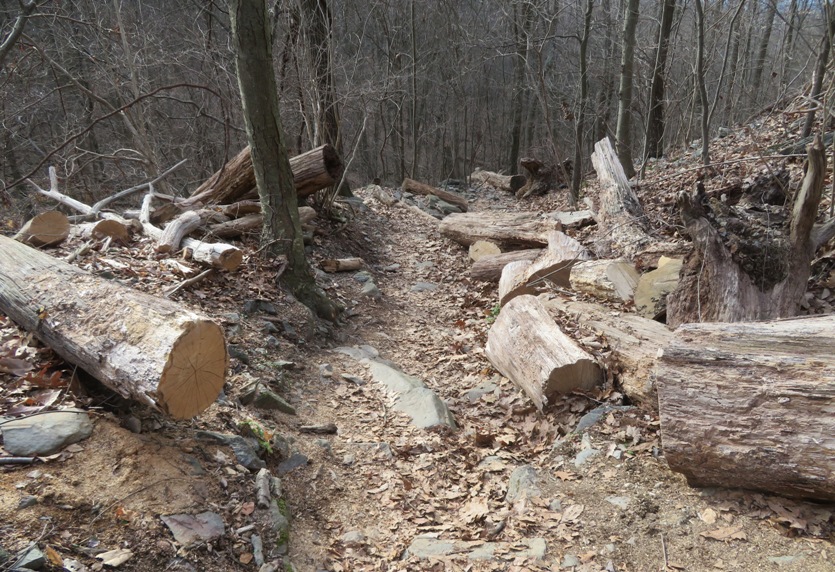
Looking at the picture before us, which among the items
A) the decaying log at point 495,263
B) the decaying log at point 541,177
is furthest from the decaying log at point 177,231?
the decaying log at point 541,177

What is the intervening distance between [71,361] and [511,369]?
134 inches

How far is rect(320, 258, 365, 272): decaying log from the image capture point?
23.7 ft

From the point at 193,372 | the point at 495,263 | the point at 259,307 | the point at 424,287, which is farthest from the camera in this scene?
the point at 424,287

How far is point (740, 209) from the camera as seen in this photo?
4.52 meters

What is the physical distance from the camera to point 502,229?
871 cm

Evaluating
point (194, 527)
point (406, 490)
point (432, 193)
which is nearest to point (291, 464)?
point (406, 490)

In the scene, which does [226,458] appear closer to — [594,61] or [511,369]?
[511,369]

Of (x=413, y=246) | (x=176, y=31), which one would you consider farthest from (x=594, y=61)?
(x=176, y=31)

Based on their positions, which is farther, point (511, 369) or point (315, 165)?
point (315, 165)

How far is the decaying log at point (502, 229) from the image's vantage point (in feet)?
26.8

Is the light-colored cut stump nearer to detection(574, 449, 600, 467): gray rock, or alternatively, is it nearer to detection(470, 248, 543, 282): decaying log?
detection(470, 248, 543, 282): decaying log

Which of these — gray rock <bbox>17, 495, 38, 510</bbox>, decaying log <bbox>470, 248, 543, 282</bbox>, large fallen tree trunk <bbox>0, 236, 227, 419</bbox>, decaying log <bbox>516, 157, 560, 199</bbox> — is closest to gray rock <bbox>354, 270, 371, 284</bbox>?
decaying log <bbox>470, 248, 543, 282</bbox>

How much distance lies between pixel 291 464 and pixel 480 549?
1.33 metres

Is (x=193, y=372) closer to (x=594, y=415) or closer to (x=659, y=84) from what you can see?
(x=594, y=415)
